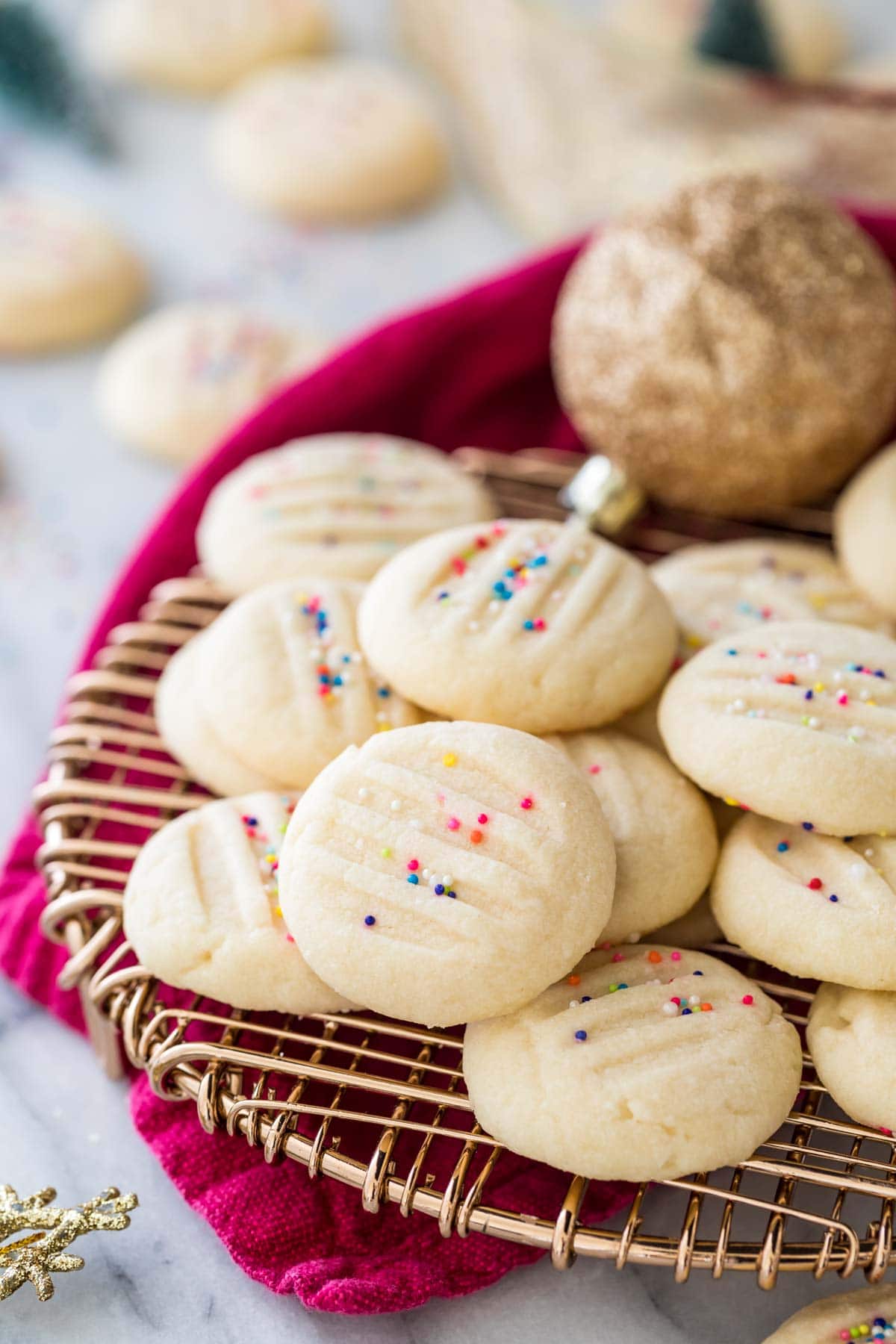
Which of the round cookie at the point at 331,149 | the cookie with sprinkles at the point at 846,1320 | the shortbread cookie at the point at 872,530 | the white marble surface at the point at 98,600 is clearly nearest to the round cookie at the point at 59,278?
the white marble surface at the point at 98,600

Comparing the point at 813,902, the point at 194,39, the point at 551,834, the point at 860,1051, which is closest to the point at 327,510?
the point at 551,834

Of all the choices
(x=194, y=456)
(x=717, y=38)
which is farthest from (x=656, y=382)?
(x=717, y=38)

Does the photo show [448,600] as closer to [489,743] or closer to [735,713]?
[489,743]

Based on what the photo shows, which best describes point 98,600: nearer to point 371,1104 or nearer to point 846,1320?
point 371,1104

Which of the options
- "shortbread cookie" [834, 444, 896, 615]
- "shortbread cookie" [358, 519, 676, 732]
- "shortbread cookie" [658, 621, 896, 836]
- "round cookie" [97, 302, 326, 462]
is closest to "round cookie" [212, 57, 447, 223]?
"round cookie" [97, 302, 326, 462]

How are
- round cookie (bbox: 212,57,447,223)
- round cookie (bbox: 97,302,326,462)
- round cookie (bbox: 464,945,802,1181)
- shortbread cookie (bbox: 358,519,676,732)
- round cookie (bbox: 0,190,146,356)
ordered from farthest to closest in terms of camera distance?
round cookie (bbox: 212,57,447,223) → round cookie (bbox: 0,190,146,356) → round cookie (bbox: 97,302,326,462) → shortbread cookie (bbox: 358,519,676,732) → round cookie (bbox: 464,945,802,1181)

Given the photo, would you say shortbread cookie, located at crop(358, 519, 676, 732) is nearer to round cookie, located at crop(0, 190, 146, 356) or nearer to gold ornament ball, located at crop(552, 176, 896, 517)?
gold ornament ball, located at crop(552, 176, 896, 517)

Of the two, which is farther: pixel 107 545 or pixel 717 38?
pixel 717 38
